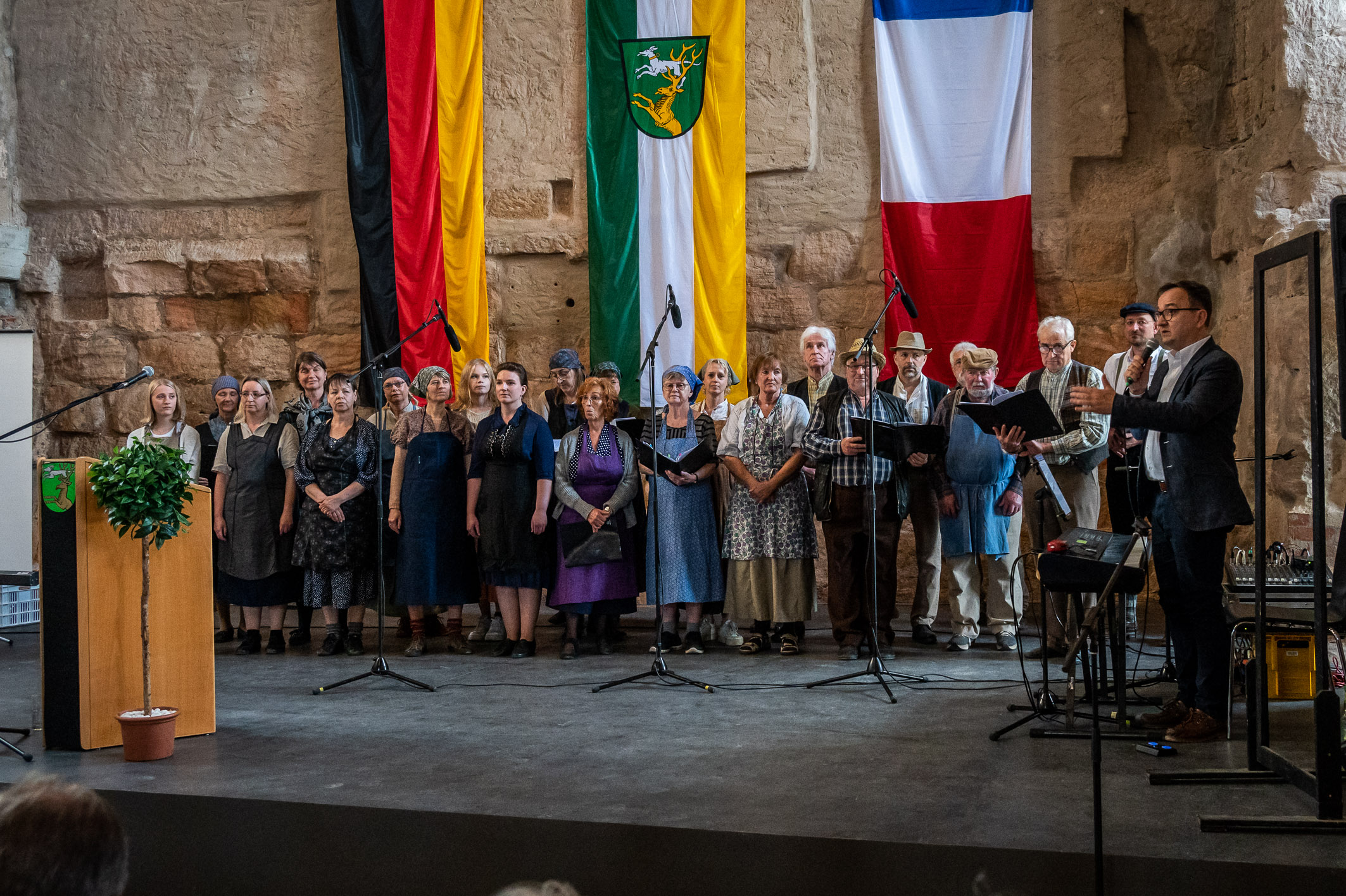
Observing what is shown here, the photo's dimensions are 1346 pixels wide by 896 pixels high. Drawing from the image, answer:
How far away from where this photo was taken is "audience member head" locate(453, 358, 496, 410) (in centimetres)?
595

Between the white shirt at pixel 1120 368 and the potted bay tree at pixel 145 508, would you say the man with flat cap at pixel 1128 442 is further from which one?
the potted bay tree at pixel 145 508

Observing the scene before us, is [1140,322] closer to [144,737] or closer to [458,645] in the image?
[458,645]

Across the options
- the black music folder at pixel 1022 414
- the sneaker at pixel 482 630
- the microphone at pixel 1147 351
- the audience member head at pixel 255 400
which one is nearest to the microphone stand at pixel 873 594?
the black music folder at pixel 1022 414

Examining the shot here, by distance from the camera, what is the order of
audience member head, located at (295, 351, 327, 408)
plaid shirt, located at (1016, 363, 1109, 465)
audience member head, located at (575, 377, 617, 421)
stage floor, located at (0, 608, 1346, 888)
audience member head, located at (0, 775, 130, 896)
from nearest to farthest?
audience member head, located at (0, 775, 130, 896)
stage floor, located at (0, 608, 1346, 888)
plaid shirt, located at (1016, 363, 1109, 465)
audience member head, located at (575, 377, 617, 421)
audience member head, located at (295, 351, 327, 408)

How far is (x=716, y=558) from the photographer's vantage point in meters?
5.71

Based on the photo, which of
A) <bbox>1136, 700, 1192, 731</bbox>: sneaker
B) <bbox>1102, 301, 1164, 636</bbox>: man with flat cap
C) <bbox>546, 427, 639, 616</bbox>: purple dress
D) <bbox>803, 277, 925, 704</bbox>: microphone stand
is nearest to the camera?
<bbox>1136, 700, 1192, 731</bbox>: sneaker

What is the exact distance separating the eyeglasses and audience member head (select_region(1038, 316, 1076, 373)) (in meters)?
1.86

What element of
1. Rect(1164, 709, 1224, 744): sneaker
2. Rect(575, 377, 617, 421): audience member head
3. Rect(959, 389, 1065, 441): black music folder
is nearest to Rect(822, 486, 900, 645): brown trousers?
Rect(959, 389, 1065, 441): black music folder

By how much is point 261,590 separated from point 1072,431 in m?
4.35

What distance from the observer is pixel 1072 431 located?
5.43m

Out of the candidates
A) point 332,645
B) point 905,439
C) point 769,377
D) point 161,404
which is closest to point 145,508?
point 332,645

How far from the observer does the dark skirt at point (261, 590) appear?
237 inches

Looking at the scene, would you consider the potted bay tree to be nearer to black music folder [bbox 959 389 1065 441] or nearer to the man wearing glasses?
black music folder [bbox 959 389 1065 441]

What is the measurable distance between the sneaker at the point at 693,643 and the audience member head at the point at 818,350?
1.52 m
